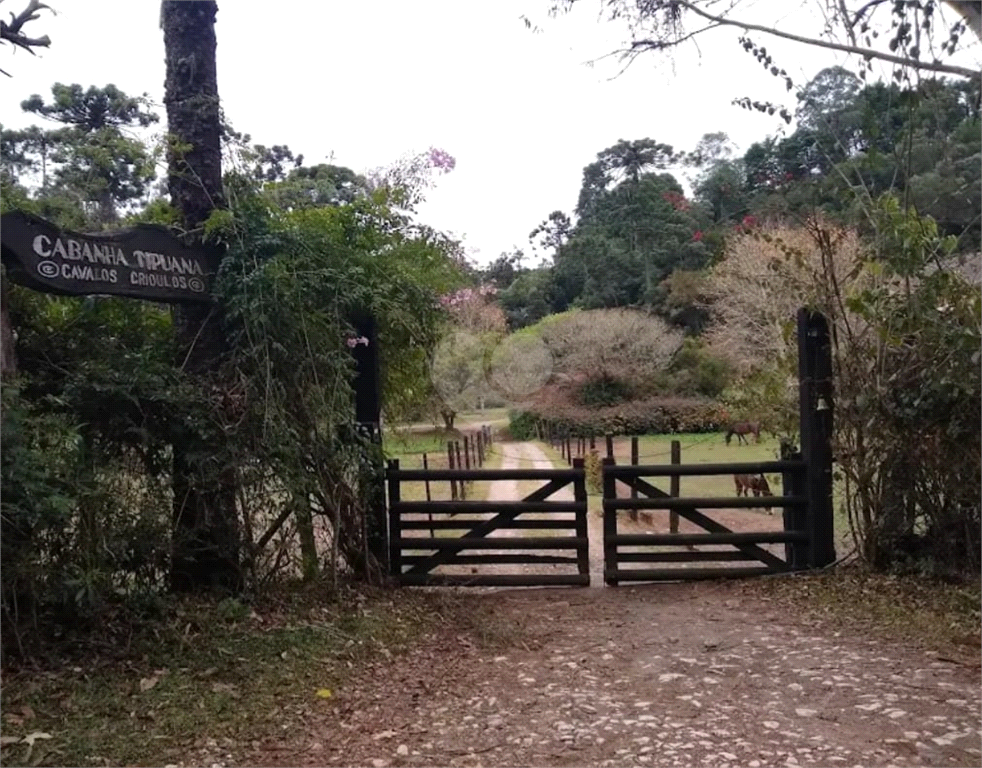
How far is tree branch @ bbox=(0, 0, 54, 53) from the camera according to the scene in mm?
4629

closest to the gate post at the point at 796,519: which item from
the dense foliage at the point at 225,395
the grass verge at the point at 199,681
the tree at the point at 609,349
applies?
the grass verge at the point at 199,681

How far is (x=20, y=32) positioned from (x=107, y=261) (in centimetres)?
136

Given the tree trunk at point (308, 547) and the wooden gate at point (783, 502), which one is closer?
the tree trunk at point (308, 547)

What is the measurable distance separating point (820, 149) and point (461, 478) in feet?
13.2

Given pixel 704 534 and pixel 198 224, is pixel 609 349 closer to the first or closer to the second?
pixel 704 534

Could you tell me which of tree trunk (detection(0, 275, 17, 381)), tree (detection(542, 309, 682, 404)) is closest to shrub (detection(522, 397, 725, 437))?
tree (detection(542, 309, 682, 404))

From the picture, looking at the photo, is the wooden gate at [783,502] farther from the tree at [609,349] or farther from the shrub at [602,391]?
the tree at [609,349]

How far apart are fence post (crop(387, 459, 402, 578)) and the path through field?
1399mm

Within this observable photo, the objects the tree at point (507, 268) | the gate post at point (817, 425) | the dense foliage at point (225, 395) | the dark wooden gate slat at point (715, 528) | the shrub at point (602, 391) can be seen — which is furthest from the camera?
the tree at point (507, 268)

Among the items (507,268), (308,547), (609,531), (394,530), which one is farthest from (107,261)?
(507,268)

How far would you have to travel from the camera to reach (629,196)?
141 feet

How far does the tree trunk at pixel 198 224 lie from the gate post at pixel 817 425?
476cm

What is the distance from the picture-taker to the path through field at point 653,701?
139 inches

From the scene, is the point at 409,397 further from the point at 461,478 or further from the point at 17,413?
the point at 17,413
